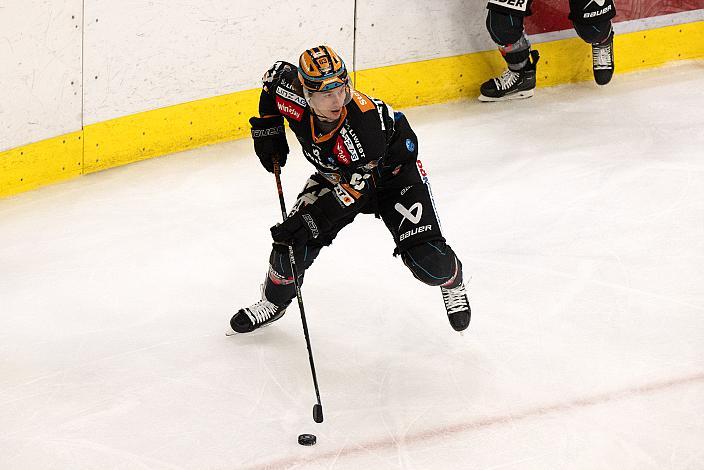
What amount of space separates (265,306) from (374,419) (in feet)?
2.38

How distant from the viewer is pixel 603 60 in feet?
20.9

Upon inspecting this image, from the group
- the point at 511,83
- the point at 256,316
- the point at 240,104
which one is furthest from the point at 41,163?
the point at 511,83

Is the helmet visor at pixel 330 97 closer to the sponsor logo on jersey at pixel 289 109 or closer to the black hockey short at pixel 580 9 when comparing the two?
the sponsor logo on jersey at pixel 289 109

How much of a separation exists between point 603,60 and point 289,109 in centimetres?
321

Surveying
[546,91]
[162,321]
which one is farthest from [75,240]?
[546,91]

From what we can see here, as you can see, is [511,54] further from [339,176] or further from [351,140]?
[351,140]

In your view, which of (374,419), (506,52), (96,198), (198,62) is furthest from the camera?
(506,52)

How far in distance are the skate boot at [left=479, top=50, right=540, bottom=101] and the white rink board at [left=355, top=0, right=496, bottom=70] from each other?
242mm

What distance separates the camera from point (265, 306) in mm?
4066

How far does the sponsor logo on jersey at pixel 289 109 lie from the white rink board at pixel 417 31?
2.38m

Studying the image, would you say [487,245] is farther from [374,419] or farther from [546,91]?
[546,91]

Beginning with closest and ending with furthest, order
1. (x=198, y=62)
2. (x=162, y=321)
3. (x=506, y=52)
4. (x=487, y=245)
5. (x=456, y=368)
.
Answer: (x=456, y=368)
(x=162, y=321)
(x=487, y=245)
(x=198, y=62)
(x=506, y=52)

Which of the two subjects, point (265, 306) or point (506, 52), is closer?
point (265, 306)

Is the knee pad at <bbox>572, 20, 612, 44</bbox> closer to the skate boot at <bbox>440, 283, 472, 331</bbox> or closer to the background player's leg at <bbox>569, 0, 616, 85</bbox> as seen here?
the background player's leg at <bbox>569, 0, 616, 85</bbox>
